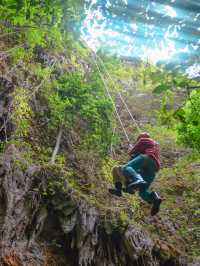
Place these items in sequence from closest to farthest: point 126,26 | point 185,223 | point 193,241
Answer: point 126,26 → point 193,241 → point 185,223

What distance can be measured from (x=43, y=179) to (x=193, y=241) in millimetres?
3886

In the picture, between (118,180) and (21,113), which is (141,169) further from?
(21,113)

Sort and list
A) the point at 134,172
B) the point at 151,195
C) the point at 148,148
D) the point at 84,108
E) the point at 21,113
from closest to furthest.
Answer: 1. the point at 134,172
2. the point at 151,195
3. the point at 148,148
4. the point at 21,113
5. the point at 84,108

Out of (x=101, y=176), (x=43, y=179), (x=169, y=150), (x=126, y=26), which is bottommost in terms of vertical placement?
(x=169, y=150)

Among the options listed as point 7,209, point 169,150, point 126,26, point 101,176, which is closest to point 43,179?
point 7,209

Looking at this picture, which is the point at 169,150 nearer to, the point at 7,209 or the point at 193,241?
the point at 193,241

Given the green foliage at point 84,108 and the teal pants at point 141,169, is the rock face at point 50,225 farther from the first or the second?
the green foliage at point 84,108

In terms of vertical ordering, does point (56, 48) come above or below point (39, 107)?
above

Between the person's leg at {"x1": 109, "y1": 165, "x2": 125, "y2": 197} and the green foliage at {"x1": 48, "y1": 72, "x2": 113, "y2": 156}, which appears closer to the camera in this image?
the person's leg at {"x1": 109, "y1": 165, "x2": 125, "y2": 197}

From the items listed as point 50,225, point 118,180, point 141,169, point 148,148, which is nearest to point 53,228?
point 50,225

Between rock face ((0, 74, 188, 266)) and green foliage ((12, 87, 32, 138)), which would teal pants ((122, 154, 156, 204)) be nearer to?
rock face ((0, 74, 188, 266))

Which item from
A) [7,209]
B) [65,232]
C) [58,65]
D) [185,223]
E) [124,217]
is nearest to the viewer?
→ [7,209]

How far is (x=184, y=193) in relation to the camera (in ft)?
33.8

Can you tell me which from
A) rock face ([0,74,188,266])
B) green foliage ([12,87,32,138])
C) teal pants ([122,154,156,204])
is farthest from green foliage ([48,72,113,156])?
teal pants ([122,154,156,204])
